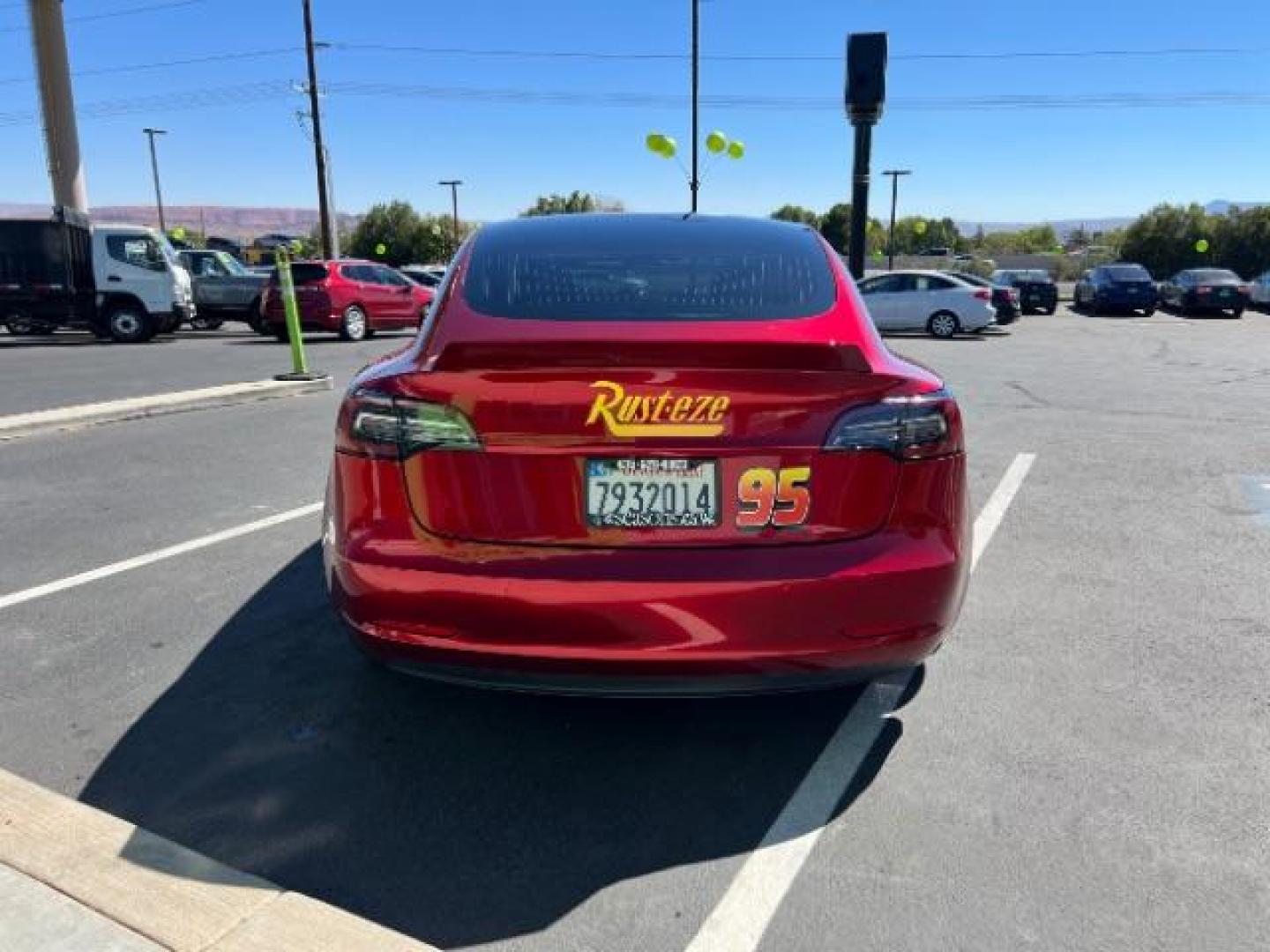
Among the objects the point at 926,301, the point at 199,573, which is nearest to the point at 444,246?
the point at 926,301

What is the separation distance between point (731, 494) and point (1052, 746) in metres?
1.40

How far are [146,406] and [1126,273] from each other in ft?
97.4

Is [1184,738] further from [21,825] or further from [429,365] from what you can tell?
[21,825]

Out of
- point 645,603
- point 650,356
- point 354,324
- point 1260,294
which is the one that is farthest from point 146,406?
point 1260,294

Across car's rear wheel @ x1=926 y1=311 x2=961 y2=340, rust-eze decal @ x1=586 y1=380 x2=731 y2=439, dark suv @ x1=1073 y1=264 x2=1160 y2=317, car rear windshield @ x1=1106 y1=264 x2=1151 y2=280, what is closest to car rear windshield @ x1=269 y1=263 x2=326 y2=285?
car's rear wheel @ x1=926 y1=311 x2=961 y2=340

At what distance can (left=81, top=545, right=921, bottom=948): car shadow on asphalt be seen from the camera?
7.81 ft

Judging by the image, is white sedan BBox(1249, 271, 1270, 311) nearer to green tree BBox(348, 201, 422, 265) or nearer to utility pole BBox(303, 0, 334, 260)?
utility pole BBox(303, 0, 334, 260)

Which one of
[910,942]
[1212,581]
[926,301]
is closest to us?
[910,942]

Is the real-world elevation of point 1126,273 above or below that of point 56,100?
below

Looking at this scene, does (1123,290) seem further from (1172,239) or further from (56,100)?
(56,100)

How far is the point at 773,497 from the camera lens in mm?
2488

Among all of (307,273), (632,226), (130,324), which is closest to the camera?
(632,226)

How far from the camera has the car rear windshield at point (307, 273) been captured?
18906 mm

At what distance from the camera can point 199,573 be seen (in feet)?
14.9
